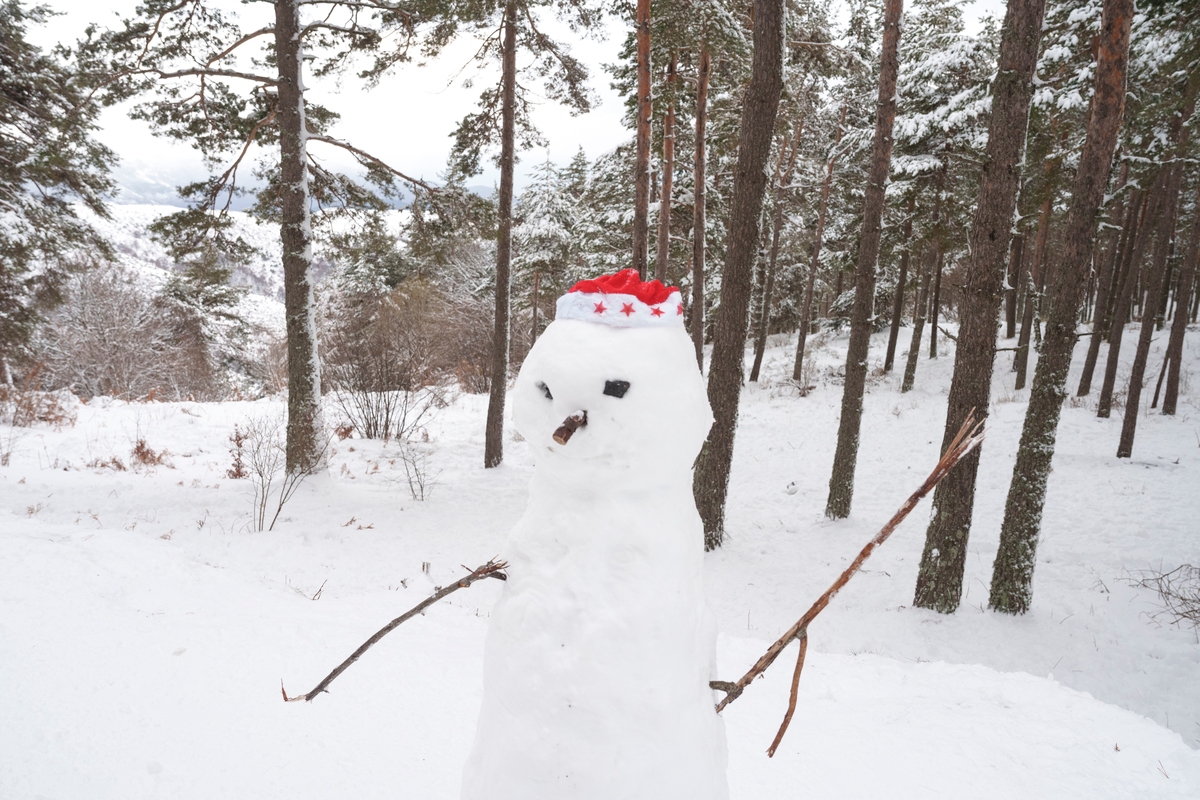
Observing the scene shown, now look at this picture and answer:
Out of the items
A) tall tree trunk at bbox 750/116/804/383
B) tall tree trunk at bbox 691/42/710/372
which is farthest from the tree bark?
tall tree trunk at bbox 750/116/804/383

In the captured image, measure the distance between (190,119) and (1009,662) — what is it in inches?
460

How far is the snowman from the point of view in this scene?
4.57 feet

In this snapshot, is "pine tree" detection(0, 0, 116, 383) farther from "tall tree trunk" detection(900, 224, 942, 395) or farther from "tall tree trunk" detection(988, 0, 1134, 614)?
"tall tree trunk" detection(900, 224, 942, 395)

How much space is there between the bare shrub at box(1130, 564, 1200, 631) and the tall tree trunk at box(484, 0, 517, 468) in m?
9.02

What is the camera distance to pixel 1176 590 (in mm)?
6129

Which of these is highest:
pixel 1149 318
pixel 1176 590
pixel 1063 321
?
pixel 1149 318

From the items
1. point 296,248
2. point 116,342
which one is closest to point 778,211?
point 296,248

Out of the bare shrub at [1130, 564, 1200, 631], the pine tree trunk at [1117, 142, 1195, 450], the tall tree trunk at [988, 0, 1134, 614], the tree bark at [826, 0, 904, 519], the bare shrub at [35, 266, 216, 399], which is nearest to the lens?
the tall tree trunk at [988, 0, 1134, 614]

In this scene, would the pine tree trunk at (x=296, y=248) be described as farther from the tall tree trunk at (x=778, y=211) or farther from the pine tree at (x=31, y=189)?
the tall tree trunk at (x=778, y=211)

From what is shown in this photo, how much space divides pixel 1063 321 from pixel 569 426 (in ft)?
19.4

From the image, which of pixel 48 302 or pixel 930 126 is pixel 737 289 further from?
pixel 48 302

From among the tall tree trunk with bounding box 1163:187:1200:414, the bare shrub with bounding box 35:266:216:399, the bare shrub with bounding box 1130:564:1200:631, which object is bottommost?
the bare shrub with bounding box 1130:564:1200:631

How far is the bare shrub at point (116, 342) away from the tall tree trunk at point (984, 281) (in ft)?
68.2

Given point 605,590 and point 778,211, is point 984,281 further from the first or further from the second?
point 778,211
